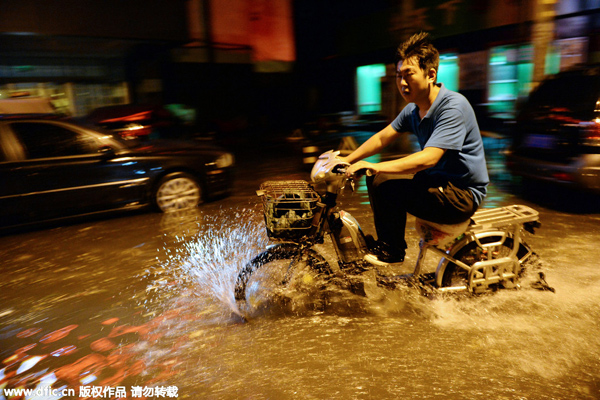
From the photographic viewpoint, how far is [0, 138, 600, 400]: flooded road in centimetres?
278

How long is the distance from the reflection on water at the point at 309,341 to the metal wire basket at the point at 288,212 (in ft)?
2.72

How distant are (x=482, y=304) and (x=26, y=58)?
16.2 meters

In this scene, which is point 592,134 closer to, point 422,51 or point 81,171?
point 422,51

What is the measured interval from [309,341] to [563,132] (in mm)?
5066

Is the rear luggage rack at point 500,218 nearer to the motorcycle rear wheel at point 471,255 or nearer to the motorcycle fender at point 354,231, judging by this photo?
the motorcycle rear wheel at point 471,255

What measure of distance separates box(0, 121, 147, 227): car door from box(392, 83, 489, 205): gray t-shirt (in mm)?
4921

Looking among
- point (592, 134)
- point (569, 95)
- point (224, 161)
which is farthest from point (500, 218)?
point (224, 161)

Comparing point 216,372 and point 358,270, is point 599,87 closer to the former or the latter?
point 358,270

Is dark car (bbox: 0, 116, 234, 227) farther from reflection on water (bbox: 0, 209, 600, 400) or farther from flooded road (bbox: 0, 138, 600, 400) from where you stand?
reflection on water (bbox: 0, 209, 600, 400)

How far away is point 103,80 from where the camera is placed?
1628 cm

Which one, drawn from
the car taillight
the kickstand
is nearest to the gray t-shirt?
the kickstand

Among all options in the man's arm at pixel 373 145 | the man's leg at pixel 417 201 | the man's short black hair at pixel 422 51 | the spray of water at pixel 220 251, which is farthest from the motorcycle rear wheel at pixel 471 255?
the spray of water at pixel 220 251

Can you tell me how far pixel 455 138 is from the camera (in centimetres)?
287

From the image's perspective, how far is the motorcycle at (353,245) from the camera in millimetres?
3064
